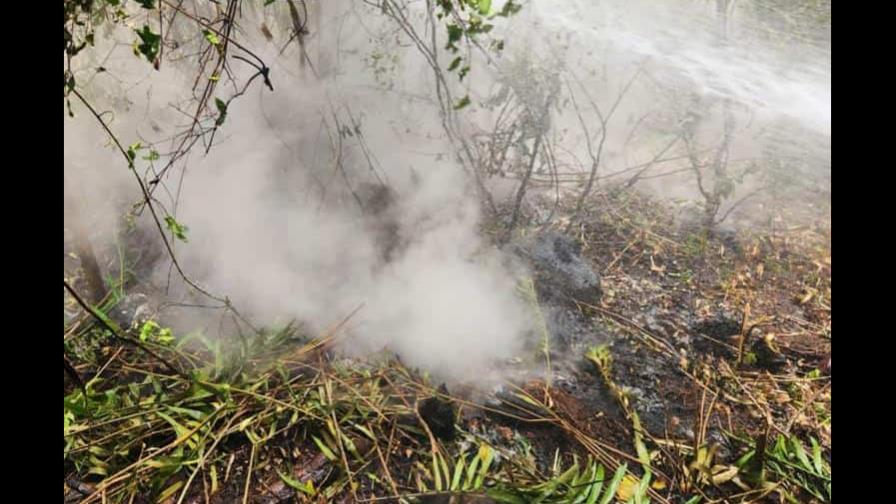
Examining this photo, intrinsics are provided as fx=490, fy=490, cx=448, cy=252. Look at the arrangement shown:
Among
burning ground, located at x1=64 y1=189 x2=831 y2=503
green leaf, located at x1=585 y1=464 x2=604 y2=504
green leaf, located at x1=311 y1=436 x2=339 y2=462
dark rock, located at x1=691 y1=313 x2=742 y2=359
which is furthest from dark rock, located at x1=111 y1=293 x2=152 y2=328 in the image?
dark rock, located at x1=691 y1=313 x2=742 y2=359

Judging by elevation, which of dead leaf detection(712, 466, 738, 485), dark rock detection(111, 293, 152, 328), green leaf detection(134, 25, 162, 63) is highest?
green leaf detection(134, 25, 162, 63)

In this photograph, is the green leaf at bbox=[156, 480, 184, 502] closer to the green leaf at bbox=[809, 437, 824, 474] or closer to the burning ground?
the burning ground

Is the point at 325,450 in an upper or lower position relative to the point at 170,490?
lower

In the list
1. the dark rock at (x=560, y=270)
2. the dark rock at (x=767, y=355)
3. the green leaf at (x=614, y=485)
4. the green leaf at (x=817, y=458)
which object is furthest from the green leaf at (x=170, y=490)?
the dark rock at (x=767, y=355)

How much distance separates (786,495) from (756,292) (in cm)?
164

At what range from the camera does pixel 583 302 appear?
3.23 m

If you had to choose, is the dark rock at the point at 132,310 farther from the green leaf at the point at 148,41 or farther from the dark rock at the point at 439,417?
the green leaf at the point at 148,41

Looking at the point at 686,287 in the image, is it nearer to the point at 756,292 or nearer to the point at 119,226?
the point at 756,292

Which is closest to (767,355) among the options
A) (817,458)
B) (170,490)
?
(817,458)

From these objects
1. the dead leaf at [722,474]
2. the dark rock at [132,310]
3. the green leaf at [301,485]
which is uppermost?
the dark rock at [132,310]

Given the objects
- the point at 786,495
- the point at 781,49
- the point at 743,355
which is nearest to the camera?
the point at 786,495

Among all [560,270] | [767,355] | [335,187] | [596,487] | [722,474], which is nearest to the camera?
[596,487]


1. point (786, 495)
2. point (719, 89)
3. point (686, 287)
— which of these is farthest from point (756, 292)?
point (719, 89)

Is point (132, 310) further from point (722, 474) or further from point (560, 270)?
point (722, 474)
